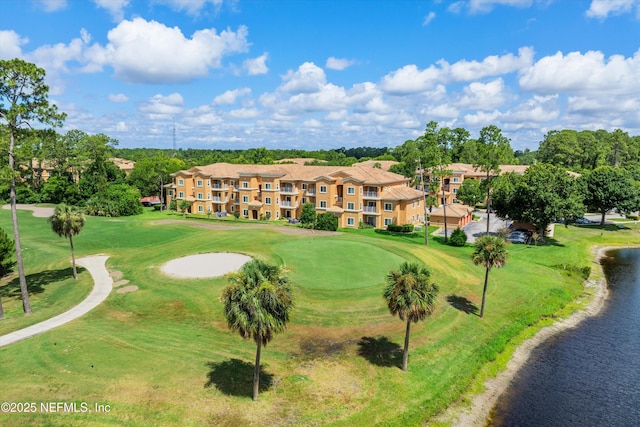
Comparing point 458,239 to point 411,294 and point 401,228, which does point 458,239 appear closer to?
point 401,228

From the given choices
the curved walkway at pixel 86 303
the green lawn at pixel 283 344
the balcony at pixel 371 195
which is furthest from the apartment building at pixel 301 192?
the curved walkway at pixel 86 303

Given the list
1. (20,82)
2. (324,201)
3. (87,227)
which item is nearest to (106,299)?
(20,82)

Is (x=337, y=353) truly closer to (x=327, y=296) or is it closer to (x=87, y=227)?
(x=327, y=296)

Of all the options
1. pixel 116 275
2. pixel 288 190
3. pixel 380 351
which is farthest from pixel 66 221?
pixel 288 190

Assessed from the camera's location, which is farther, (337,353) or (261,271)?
(337,353)

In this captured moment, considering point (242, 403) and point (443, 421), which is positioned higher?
point (242, 403)

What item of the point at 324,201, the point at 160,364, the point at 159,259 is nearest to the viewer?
the point at 160,364
